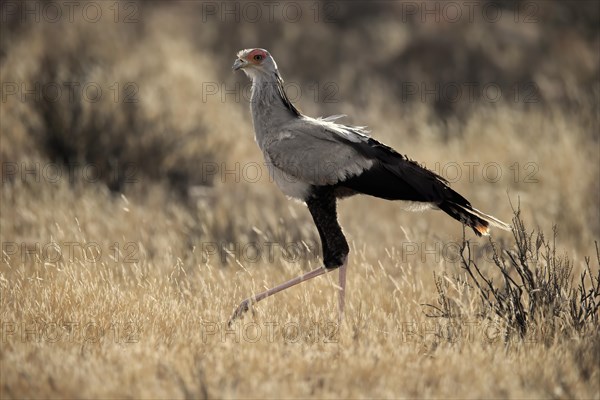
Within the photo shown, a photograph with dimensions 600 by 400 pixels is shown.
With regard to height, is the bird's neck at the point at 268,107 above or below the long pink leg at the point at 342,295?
above

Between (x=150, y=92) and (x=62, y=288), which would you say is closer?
(x=62, y=288)

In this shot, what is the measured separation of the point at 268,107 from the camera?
17.3 feet

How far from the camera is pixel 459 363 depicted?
4008 millimetres

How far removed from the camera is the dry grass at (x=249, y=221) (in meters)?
3.93

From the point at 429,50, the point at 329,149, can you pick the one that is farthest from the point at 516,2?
the point at 329,149

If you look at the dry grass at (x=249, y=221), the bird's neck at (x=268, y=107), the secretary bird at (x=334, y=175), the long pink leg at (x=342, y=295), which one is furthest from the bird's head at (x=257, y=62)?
the long pink leg at (x=342, y=295)

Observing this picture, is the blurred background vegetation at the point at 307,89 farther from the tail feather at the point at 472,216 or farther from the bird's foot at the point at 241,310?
the tail feather at the point at 472,216

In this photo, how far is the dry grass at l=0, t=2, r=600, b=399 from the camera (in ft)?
12.9

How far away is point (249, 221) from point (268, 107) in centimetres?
262

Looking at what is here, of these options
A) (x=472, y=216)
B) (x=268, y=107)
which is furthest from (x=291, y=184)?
(x=472, y=216)

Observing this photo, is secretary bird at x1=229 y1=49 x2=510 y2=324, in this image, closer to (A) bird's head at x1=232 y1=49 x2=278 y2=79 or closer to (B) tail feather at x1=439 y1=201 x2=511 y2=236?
(B) tail feather at x1=439 y1=201 x2=511 y2=236

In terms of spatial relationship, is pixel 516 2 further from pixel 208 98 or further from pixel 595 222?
A: pixel 595 222

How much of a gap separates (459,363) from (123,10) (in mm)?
13126

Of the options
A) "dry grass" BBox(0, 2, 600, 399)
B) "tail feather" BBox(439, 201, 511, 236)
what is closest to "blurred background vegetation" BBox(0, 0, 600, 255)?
"dry grass" BBox(0, 2, 600, 399)
